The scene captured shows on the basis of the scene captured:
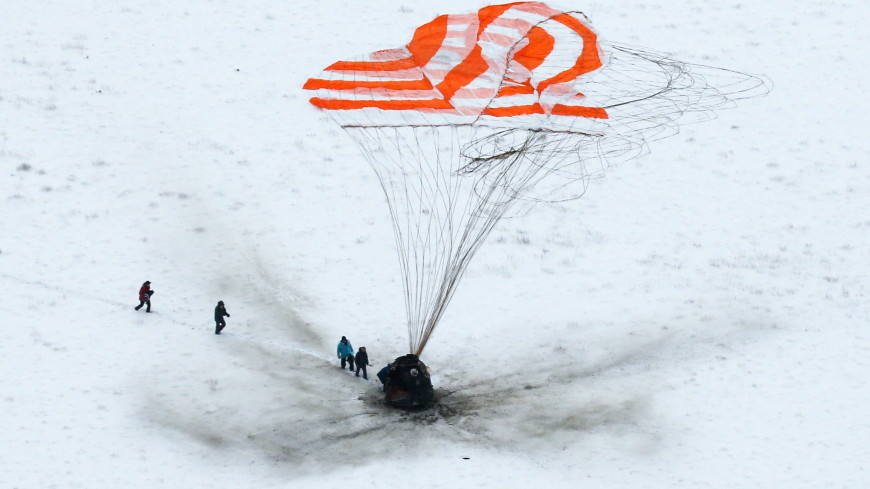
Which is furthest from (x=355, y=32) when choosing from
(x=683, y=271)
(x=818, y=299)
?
(x=818, y=299)

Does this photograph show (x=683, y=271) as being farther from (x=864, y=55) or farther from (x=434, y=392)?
(x=864, y=55)

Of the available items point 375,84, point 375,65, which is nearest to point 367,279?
point 375,84

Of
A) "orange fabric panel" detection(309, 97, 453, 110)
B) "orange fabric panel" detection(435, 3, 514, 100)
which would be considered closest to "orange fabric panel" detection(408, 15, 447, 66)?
"orange fabric panel" detection(435, 3, 514, 100)

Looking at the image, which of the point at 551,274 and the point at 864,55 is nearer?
the point at 551,274

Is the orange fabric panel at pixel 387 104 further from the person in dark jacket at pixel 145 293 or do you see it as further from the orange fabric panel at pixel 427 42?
the person in dark jacket at pixel 145 293

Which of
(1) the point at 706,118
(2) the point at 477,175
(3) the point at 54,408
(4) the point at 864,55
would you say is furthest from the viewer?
(4) the point at 864,55
